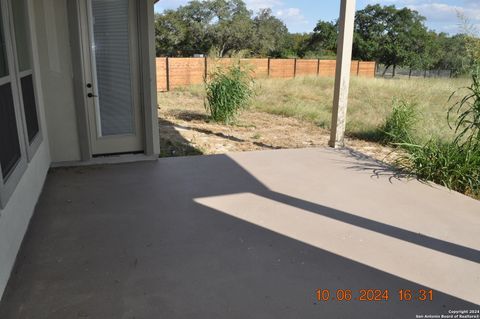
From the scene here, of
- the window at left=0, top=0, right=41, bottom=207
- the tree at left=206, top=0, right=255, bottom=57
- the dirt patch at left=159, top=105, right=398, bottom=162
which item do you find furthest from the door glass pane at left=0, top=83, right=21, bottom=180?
the tree at left=206, top=0, right=255, bottom=57

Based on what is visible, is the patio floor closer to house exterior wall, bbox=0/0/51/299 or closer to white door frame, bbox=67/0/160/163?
house exterior wall, bbox=0/0/51/299

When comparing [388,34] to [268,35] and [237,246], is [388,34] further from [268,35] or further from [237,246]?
[237,246]

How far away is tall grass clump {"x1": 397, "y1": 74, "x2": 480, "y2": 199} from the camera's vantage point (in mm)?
4031

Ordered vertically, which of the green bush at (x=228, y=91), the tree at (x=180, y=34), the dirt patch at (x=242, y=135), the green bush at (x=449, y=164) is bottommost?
the dirt patch at (x=242, y=135)

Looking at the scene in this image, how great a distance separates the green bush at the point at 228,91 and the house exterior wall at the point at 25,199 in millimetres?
4091

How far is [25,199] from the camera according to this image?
298cm

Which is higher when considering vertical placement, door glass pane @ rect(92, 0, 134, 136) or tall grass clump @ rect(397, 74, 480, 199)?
door glass pane @ rect(92, 0, 134, 136)

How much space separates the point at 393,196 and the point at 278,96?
30.1 feet

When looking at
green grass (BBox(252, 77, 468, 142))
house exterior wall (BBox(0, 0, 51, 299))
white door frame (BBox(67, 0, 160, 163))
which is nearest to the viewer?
house exterior wall (BBox(0, 0, 51, 299))

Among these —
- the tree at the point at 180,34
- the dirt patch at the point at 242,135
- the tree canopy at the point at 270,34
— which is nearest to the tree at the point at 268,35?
the tree canopy at the point at 270,34

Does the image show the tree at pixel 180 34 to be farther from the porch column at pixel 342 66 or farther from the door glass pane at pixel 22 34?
the door glass pane at pixel 22 34

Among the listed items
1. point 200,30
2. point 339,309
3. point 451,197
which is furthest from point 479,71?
point 200,30

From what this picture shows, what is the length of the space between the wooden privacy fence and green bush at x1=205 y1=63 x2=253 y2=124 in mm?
498

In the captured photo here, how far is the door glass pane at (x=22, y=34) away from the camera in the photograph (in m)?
3.27
